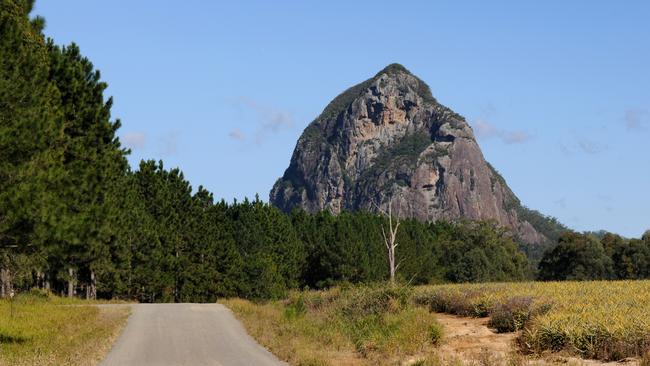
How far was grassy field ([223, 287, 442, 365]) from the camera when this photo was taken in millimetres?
19906

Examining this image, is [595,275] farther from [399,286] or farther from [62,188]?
[62,188]

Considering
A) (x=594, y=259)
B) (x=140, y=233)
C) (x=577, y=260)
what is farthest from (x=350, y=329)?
(x=577, y=260)

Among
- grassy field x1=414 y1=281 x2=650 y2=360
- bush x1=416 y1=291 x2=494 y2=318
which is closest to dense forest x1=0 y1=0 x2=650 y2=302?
bush x1=416 y1=291 x2=494 y2=318

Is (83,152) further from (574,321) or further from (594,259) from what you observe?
(594,259)

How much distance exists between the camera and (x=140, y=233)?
64000 millimetres

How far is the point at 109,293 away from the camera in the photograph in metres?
69.9

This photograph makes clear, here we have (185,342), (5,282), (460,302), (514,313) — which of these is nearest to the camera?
(185,342)

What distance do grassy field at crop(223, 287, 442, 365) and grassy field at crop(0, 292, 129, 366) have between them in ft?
16.1

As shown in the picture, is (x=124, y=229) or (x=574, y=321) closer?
(x=574, y=321)

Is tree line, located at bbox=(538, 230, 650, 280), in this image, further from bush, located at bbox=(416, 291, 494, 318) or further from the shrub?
the shrub

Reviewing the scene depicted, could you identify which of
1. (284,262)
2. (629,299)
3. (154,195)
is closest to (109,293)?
(154,195)

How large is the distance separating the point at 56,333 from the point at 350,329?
9.67 metres

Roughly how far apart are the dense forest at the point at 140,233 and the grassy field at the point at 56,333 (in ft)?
8.19

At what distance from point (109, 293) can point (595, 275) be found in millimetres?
58100
